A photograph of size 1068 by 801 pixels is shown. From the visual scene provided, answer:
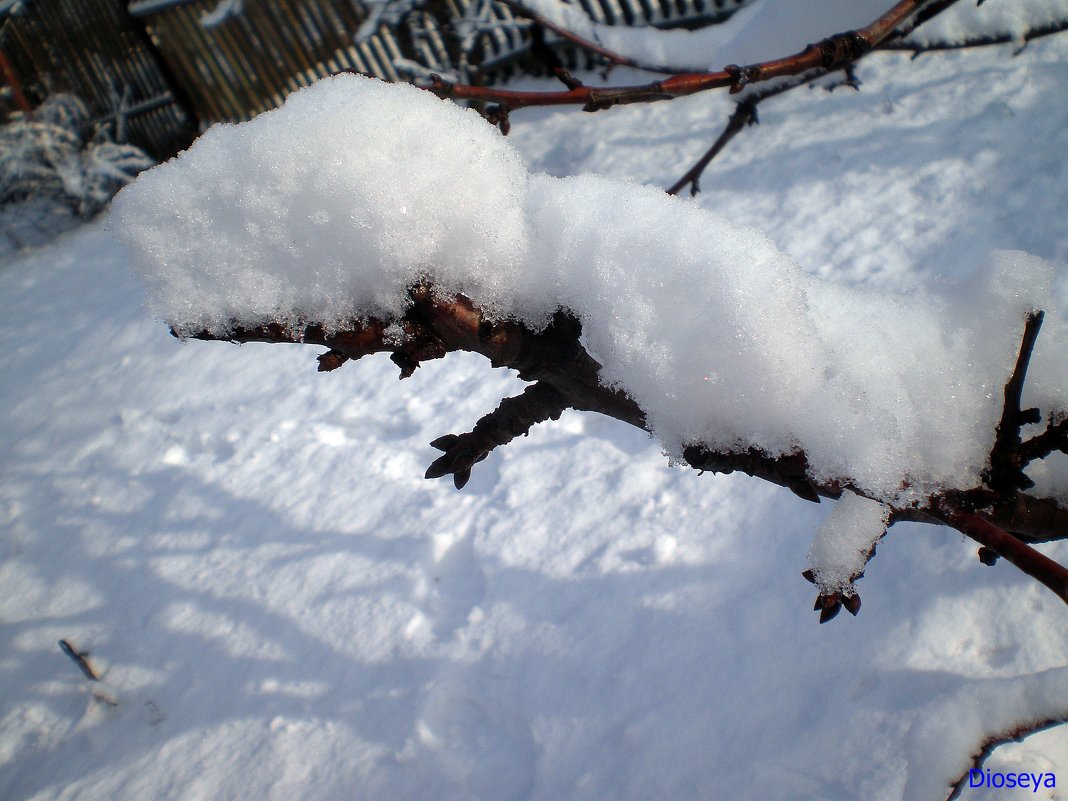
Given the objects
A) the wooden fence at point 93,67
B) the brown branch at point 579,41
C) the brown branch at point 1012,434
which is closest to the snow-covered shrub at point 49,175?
the wooden fence at point 93,67

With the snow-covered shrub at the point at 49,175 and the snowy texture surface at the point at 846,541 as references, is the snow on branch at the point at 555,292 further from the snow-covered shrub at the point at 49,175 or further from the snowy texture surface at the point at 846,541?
the snow-covered shrub at the point at 49,175

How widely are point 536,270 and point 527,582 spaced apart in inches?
84.8

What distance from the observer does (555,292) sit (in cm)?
74

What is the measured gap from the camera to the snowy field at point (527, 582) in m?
1.96

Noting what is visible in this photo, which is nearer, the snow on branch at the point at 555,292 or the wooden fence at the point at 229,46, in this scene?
the snow on branch at the point at 555,292

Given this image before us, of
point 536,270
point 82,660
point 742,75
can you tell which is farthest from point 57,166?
point 536,270

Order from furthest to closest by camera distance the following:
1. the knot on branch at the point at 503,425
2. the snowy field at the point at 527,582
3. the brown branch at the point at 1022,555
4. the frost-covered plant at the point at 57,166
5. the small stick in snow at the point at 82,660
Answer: the frost-covered plant at the point at 57,166
the small stick in snow at the point at 82,660
the snowy field at the point at 527,582
the knot on branch at the point at 503,425
the brown branch at the point at 1022,555

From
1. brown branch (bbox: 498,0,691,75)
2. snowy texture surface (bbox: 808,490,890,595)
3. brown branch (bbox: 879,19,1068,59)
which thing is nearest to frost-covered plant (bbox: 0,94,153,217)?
brown branch (bbox: 498,0,691,75)

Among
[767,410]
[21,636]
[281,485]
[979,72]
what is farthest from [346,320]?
[979,72]

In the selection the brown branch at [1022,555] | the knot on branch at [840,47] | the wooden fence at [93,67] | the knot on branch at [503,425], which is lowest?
the brown branch at [1022,555]

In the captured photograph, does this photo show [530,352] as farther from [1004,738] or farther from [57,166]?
[57,166]

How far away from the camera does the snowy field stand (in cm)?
196

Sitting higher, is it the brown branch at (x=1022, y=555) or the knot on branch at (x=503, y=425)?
the knot on branch at (x=503, y=425)

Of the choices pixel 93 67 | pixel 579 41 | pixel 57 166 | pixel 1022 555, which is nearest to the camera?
pixel 1022 555
